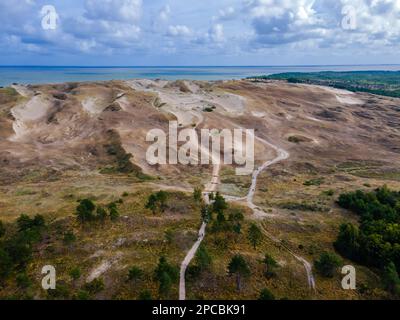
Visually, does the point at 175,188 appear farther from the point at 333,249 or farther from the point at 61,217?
the point at 333,249

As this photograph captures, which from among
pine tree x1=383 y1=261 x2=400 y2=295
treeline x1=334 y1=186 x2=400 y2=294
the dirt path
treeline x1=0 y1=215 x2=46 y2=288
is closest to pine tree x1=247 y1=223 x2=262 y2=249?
the dirt path

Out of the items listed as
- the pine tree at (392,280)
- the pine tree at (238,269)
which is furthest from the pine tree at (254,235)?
the pine tree at (392,280)

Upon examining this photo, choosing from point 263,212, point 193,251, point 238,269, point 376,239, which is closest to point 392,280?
point 376,239

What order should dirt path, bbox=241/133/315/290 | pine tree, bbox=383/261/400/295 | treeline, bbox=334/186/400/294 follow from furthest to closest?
1. treeline, bbox=334/186/400/294
2. dirt path, bbox=241/133/315/290
3. pine tree, bbox=383/261/400/295

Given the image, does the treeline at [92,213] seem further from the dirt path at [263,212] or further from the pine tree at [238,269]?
the dirt path at [263,212]

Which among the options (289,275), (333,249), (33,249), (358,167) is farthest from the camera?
(358,167)

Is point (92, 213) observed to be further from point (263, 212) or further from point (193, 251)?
point (263, 212)

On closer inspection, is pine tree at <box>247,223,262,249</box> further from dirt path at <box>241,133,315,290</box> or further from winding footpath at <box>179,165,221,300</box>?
winding footpath at <box>179,165,221,300</box>
